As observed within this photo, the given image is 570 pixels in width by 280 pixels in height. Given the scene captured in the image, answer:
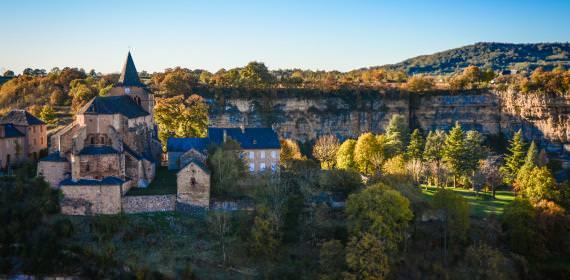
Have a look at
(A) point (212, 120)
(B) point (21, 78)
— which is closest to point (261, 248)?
(A) point (212, 120)

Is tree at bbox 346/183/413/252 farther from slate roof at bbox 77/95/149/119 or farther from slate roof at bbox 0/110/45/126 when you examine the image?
slate roof at bbox 0/110/45/126

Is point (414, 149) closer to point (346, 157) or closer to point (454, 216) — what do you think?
point (346, 157)

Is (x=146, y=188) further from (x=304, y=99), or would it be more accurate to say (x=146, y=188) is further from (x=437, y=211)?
(x=304, y=99)

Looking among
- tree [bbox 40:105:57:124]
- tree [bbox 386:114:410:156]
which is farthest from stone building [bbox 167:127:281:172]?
tree [bbox 40:105:57:124]

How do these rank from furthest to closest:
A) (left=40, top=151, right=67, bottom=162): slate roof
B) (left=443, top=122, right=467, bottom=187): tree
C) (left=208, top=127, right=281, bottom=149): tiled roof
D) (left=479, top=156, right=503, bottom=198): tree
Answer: (left=443, top=122, right=467, bottom=187): tree → (left=479, top=156, right=503, bottom=198): tree → (left=208, top=127, right=281, bottom=149): tiled roof → (left=40, top=151, right=67, bottom=162): slate roof

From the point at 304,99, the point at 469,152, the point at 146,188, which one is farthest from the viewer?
the point at 304,99

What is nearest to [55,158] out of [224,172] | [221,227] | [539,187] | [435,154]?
[224,172]

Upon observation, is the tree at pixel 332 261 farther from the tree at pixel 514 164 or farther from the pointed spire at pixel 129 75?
the tree at pixel 514 164
